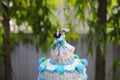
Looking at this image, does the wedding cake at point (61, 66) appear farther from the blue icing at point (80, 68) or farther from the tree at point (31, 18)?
the tree at point (31, 18)

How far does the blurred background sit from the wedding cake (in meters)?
0.71

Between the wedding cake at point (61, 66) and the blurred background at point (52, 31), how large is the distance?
0.71 m

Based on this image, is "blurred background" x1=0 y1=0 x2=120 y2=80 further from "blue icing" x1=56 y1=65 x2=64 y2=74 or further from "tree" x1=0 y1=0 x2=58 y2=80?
"blue icing" x1=56 y1=65 x2=64 y2=74

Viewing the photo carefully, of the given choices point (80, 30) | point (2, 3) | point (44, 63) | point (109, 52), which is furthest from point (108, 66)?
point (44, 63)

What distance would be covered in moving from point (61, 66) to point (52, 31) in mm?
1324

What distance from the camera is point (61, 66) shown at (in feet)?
5.68

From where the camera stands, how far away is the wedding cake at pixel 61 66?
1718 millimetres

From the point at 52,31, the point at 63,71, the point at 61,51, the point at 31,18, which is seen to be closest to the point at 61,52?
the point at 61,51

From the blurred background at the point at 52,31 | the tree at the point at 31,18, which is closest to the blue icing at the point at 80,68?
the blurred background at the point at 52,31

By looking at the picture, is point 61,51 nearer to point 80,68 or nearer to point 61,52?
point 61,52

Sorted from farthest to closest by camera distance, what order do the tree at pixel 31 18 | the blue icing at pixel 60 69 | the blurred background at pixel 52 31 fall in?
1. the tree at pixel 31 18
2. the blurred background at pixel 52 31
3. the blue icing at pixel 60 69

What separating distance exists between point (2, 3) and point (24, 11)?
22.0 inches

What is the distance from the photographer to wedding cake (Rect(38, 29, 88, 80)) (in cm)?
172

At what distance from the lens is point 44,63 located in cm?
181
